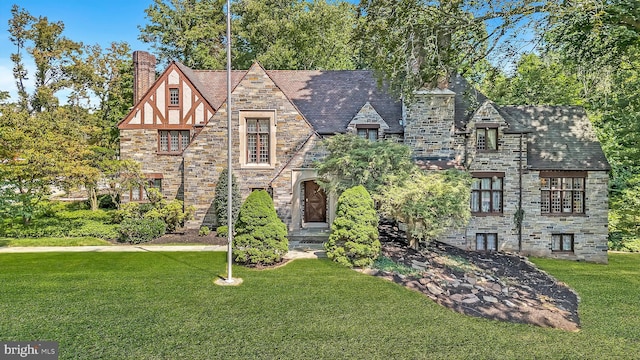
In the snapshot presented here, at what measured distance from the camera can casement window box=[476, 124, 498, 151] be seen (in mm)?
16922

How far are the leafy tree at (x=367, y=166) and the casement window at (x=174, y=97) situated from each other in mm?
11297

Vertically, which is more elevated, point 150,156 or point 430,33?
point 430,33

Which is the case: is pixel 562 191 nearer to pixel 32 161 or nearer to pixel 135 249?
pixel 135 249

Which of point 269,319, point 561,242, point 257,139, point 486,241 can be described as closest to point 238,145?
point 257,139

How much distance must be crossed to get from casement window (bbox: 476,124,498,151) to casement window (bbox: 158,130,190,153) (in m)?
16.3

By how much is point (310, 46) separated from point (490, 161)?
18044 millimetres

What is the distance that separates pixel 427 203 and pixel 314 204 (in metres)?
7.49

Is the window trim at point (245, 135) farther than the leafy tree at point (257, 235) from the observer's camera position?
Yes

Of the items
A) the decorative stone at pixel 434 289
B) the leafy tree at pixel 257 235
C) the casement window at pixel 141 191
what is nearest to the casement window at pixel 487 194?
the decorative stone at pixel 434 289

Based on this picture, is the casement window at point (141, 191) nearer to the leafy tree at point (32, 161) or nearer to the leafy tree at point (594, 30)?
the leafy tree at point (32, 161)

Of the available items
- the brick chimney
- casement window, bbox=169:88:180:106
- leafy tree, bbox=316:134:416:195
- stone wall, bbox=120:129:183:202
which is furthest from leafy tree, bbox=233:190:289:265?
the brick chimney

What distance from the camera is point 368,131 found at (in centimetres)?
1850

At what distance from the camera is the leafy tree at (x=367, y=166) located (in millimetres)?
13242

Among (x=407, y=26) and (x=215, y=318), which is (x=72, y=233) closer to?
(x=215, y=318)
